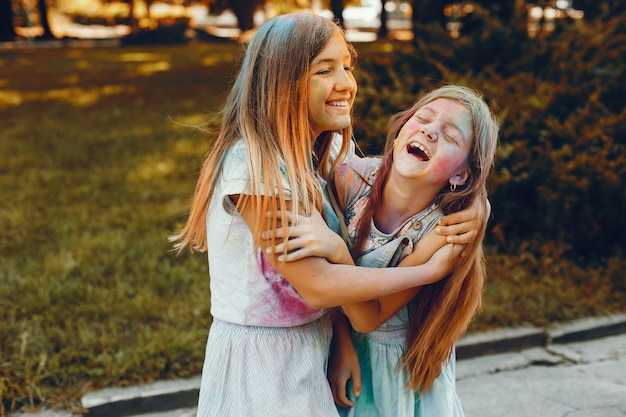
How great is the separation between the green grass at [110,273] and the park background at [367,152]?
0.04 feet

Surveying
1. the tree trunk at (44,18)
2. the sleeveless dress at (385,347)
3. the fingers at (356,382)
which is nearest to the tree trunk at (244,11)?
the tree trunk at (44,18)

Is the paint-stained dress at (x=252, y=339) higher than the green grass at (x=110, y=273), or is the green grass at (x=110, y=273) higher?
the paint-stained dress at (x=252, y=339)

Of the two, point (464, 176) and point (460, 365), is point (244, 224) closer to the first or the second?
point (464, 176)

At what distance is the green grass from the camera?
10.7 ft

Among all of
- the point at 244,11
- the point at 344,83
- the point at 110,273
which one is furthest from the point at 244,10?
the point at 344,83

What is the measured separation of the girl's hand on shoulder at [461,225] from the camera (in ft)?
5.86

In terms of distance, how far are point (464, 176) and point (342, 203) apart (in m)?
0.42

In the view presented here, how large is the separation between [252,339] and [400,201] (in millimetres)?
602

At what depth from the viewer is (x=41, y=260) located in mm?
4387

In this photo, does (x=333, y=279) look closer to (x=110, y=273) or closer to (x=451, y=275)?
(x=451, y=275)

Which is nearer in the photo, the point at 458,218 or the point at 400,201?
the point at 458,218

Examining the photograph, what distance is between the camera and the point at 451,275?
1.87 metres

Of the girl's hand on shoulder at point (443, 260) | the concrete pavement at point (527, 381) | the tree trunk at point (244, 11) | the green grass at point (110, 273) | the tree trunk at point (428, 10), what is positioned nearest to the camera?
the girl's hand on shoulder at point (443, 260)

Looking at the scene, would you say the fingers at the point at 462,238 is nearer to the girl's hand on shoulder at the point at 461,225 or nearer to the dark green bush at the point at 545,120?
the girl's hand on shoulder at the point at 461,225
